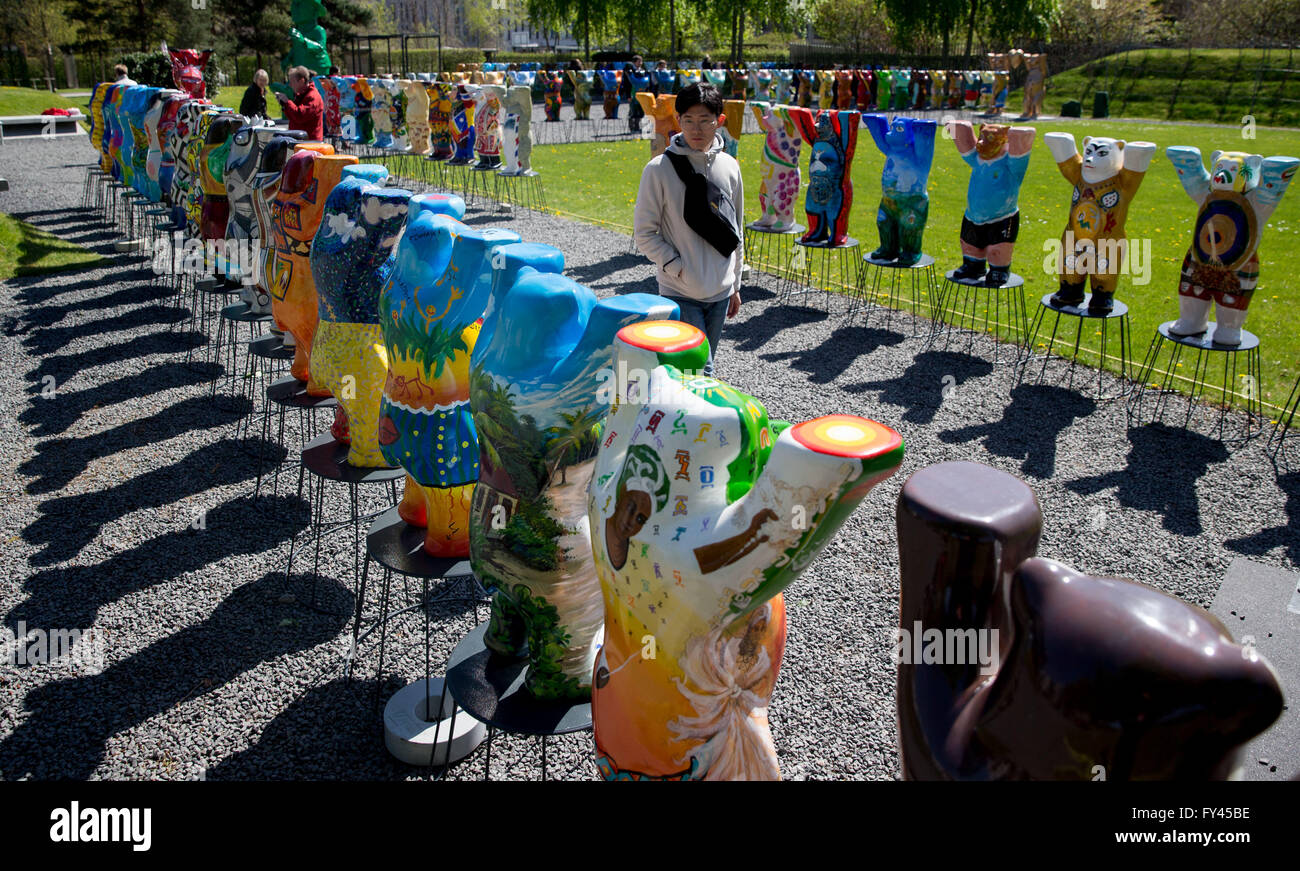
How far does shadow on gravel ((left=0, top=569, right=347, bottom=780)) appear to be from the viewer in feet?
11.6

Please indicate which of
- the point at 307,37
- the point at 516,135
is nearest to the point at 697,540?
the point at 516,135

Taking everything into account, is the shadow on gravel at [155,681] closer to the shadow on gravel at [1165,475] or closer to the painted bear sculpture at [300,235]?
the painted bear sculpture at [300,235]

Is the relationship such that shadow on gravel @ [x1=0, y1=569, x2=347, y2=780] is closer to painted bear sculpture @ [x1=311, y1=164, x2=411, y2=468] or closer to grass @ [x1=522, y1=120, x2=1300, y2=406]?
painted bear sculpture @ [x1=311, y1=164, x2=411, y2=468]

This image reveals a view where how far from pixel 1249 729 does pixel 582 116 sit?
27.4m

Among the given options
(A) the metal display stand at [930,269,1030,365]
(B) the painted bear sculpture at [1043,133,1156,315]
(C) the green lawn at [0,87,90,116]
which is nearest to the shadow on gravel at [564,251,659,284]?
(A) the metal display stand at [930,269,1030,365]

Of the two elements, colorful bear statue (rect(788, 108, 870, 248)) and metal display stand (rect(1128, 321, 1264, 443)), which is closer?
metal display stand (rect(1128, 321, 1264, 443))

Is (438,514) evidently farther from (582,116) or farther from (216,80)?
(216,80)

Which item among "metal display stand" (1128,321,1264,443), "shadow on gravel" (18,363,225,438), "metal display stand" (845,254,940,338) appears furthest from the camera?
"metal display stand" (845,254,940,338)

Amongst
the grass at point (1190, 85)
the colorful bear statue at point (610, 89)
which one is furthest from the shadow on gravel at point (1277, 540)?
the grass at point (1190, 85)

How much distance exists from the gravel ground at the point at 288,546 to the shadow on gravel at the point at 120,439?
0.02 m

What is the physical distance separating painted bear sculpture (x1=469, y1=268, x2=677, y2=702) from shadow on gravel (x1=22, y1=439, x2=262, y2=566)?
3.61m

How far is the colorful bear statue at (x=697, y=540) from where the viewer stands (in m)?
1.70

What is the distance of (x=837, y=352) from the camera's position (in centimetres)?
820

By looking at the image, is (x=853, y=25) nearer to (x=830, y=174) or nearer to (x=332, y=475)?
(x=830, y=174)
